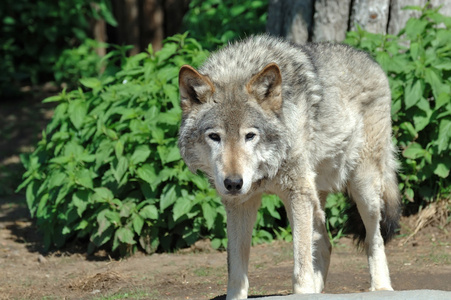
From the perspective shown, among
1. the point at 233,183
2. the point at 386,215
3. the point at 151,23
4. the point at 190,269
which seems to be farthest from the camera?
the point at 151,23

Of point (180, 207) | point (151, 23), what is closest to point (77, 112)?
point (180, 207)

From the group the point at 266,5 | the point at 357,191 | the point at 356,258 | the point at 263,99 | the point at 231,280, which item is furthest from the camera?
the point at 266,5

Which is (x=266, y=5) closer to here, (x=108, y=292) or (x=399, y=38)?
(x=399, y=38)

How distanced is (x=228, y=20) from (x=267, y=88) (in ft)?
14.2

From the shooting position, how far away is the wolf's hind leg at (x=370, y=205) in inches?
237

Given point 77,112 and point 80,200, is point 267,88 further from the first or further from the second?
point 77,112

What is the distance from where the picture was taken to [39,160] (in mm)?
7977

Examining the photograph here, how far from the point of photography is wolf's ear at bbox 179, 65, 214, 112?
4969mm

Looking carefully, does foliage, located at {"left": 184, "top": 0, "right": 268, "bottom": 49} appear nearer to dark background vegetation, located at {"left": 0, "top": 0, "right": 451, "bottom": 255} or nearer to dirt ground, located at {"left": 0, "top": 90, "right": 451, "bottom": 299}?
dark background vegetation, located at {"left": 0, "top": 0, "right": 451, "bottom": 255}

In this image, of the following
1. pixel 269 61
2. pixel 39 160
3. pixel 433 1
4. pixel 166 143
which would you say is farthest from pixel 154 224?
pixel 433 1

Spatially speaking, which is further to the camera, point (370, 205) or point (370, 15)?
point (370, 15)

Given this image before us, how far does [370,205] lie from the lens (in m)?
6.06

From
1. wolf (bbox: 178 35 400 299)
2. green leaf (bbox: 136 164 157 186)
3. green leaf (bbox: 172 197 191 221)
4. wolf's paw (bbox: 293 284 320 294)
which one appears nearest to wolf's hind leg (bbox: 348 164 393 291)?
wolf (bbox: 178 35 400 299)

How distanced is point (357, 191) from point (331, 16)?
9.41 ft
